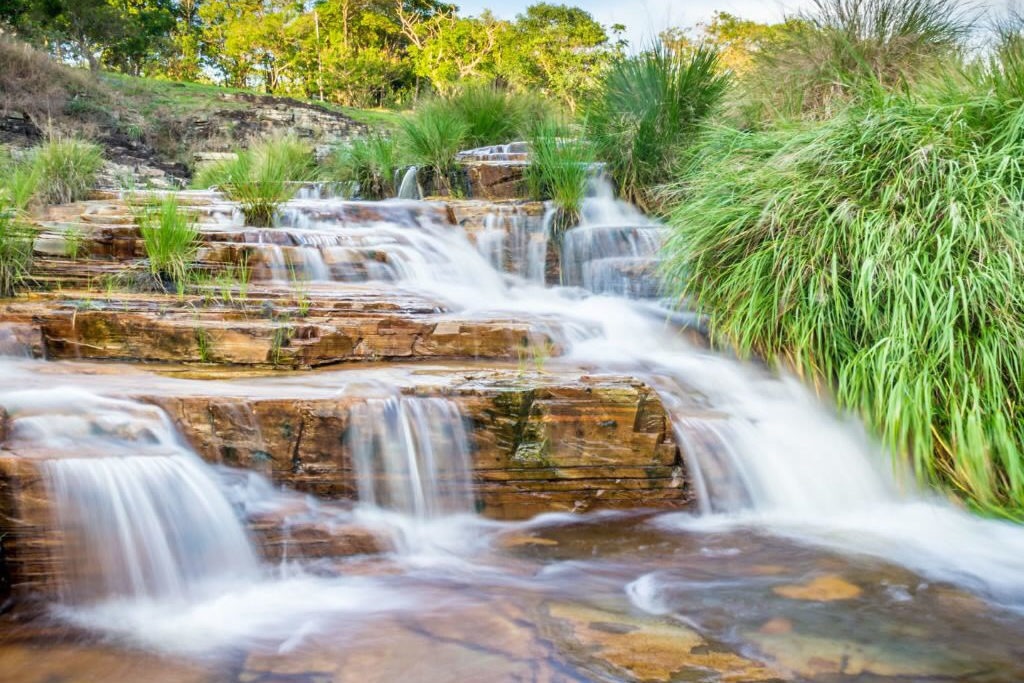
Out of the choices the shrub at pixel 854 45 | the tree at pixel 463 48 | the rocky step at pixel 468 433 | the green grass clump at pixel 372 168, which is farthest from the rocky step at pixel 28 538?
the tree at pixel 463 48

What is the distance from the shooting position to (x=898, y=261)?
3295mm

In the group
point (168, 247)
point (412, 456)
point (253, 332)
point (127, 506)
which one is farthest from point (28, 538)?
point (168, 247)

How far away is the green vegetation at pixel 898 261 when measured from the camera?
9.79 ft

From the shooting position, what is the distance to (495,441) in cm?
295

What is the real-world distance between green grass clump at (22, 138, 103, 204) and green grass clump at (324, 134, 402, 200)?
2.58 metres

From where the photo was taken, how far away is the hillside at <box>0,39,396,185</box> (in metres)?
11.5

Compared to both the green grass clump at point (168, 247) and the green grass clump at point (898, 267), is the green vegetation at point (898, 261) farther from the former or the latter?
the green grass clump at point (168, 247)

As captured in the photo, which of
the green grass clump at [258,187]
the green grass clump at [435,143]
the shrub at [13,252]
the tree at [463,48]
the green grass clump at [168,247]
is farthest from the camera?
the tree at [463,48]

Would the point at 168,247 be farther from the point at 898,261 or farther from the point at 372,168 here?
the point at 898,261

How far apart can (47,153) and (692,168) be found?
6.50m

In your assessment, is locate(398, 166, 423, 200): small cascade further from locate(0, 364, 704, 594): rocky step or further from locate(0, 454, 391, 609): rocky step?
locate(0, 454, 391, 609): rocky step

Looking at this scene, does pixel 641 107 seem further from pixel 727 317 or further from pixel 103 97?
pixel 103 97

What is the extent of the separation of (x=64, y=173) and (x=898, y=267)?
25.2 feet

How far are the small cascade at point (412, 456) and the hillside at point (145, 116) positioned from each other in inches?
342
